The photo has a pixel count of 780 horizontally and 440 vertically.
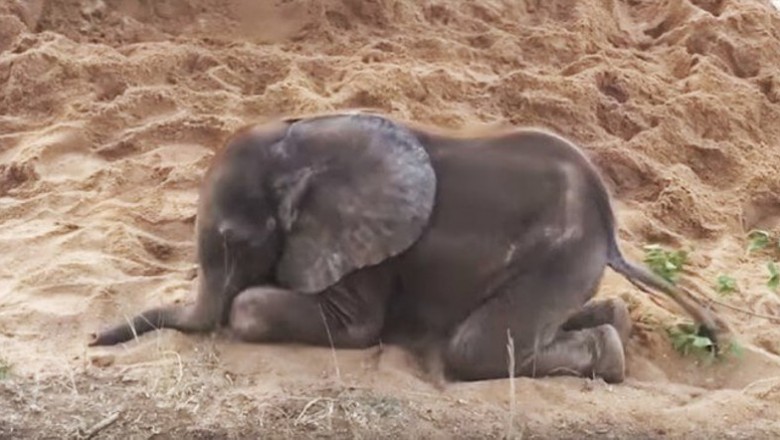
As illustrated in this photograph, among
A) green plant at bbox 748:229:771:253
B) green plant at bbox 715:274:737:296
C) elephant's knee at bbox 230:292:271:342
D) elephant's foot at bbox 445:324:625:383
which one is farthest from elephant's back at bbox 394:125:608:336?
green plant at bbox 748:229:771:253

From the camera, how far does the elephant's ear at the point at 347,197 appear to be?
469 centimetres

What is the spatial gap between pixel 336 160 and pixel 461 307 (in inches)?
22.1

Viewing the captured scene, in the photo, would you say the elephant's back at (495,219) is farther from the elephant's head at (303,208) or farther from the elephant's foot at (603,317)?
the elephant's foot at (603,317)

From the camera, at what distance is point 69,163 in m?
6.19

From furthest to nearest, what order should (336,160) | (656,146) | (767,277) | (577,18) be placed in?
(577,18) → (656,146) → (767,277) → (336,160)

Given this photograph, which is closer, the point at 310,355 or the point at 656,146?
the point at 310,355

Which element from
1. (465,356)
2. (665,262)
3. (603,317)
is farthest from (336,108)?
(465,356)

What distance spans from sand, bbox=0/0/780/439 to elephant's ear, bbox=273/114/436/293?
273mm

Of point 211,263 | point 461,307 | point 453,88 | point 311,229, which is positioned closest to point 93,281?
point 211,263

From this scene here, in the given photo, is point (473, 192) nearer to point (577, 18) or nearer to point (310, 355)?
point (310, 355)

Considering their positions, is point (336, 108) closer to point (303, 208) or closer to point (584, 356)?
point (303, 208)

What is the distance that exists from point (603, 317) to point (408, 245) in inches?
28.1

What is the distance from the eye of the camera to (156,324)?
491 cm

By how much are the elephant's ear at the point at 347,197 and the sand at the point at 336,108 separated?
10.7 inches
